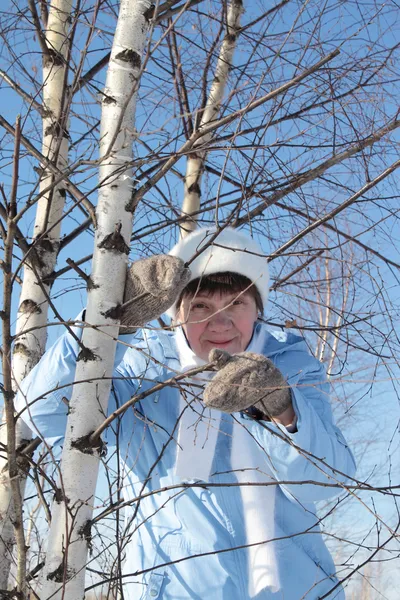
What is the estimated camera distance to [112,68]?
2359mm

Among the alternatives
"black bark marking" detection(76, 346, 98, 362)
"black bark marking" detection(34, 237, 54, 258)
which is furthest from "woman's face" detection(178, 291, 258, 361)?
"black bark marking" detection(34, 237, 54, 258)

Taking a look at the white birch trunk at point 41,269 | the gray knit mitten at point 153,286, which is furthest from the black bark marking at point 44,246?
the gray knit mitten at point 153,286

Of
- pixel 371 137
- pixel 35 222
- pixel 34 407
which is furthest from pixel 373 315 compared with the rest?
pixel 35 222

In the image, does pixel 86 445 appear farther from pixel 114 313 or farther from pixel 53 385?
pixel 114 313

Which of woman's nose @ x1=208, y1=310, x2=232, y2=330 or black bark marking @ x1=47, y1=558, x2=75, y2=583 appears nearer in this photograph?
black bark marking @ x1=47, y1=558, x2=75, y2=583

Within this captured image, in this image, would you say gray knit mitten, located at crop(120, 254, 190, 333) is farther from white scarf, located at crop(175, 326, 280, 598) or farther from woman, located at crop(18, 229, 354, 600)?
white scarf, located at crop(175, 326, 280, 598)

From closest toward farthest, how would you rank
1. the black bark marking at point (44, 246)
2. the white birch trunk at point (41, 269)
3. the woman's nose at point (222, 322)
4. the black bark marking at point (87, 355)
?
the black bark marking at point (87, 355), the woman's nose at point (222, 322), the white birch trunk at point (41, 269), the black bark marking at point (44, 246)

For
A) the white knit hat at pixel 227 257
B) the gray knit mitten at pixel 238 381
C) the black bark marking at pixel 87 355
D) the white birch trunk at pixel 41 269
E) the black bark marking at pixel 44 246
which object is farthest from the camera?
the black bark marking at pixel 44 246

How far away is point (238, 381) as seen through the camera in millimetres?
1719

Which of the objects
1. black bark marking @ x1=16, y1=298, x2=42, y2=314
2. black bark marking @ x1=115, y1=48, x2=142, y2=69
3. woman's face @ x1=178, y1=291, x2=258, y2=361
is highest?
black bark marking @ x1=115, y1=48, x2=142, y2=69

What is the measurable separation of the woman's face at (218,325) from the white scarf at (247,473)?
45mm

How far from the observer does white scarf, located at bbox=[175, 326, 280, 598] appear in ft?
7.09

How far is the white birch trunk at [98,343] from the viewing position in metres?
1.96

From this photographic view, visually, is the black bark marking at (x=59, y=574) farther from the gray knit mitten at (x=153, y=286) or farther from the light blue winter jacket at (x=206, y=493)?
the gray knit mitten at (x=153, y=286)
